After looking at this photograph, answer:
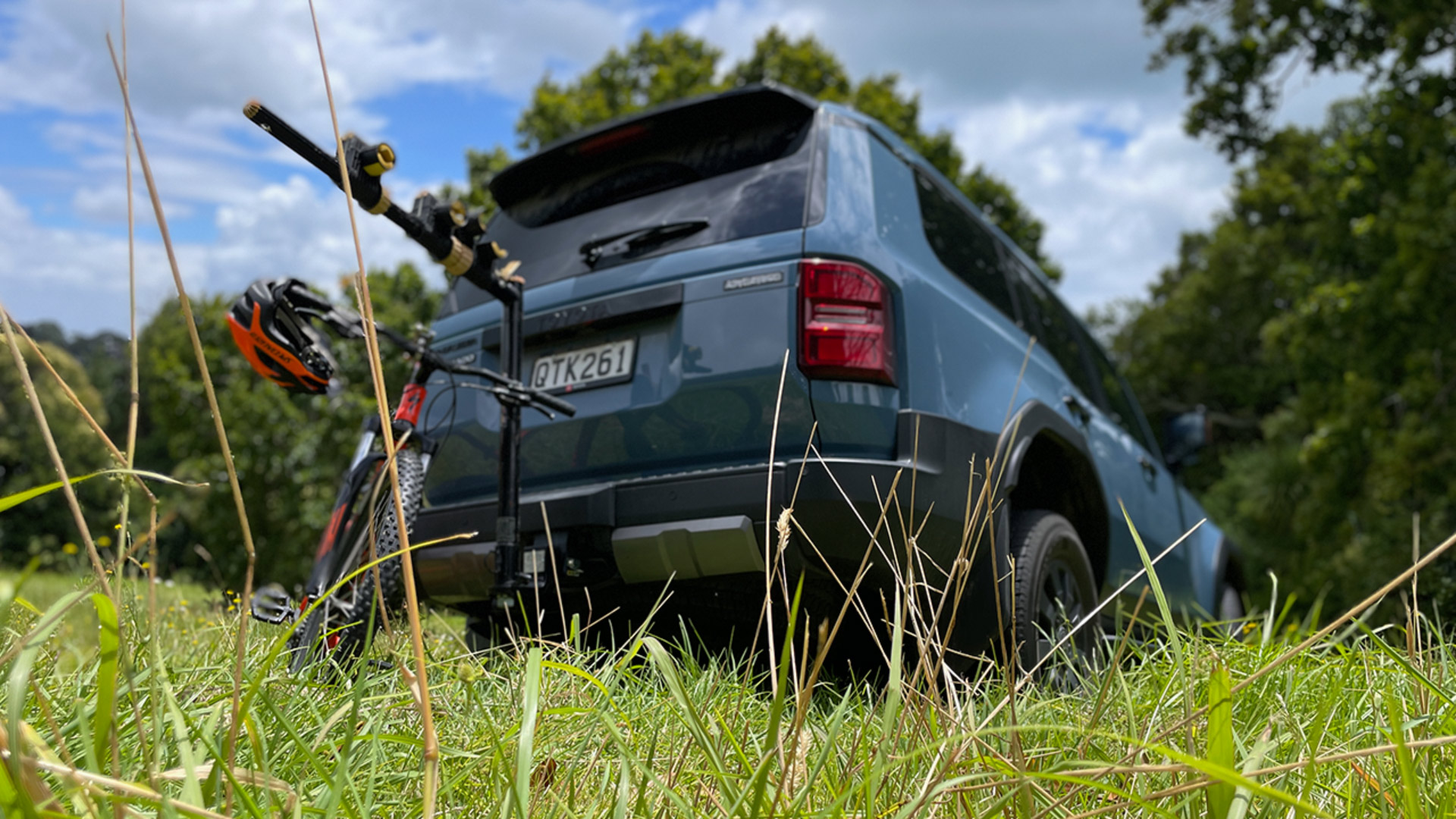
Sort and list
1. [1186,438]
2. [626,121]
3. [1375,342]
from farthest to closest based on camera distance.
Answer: [1375,342] → [1186,438] → [626,121]

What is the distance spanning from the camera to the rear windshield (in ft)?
9.30

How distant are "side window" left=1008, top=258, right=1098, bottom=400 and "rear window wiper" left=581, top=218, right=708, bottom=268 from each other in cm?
156

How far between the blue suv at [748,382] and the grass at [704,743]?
564 millimetres

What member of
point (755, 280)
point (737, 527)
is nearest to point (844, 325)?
point (755, 280)

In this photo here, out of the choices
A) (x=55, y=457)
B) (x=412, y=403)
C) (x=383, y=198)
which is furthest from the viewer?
(x=412, y=403)

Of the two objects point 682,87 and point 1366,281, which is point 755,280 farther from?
point 682,87

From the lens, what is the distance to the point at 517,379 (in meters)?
2.67

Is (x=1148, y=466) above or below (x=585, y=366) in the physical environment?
below

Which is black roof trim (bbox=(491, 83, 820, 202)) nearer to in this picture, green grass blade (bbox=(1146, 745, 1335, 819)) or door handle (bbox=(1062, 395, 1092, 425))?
door handle (bbox=(1062, 395, 1092, 425))

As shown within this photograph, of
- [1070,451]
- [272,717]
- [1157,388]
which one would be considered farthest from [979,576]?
[1157,388]

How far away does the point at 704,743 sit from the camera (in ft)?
4.03

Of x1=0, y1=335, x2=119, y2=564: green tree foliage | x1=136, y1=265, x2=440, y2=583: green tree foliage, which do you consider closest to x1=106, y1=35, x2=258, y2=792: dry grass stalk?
x1=136, y1=265, x2=440, y2=583: green tree foliage

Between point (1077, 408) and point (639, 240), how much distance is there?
6.15ft

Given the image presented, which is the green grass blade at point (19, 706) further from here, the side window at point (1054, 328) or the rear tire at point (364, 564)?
the side window at point (1054, 328)
